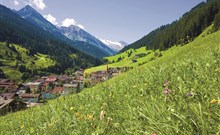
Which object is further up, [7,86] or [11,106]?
[11,106]

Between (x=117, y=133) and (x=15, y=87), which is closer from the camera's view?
(x=117, y=133)

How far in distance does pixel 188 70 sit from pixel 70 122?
280cm

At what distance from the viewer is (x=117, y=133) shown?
321 cm

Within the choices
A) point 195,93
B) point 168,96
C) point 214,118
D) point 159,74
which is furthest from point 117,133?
point 159,74

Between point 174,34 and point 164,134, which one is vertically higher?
point 174,34

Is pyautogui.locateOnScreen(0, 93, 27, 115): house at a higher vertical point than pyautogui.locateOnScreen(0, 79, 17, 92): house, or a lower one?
higher

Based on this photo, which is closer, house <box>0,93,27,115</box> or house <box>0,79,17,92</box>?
house <box>0,93,27,115</box>

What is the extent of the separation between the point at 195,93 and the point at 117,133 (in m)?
1.00

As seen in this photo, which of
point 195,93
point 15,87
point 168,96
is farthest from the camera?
point 15,87

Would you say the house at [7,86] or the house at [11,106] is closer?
the house at [11,106]

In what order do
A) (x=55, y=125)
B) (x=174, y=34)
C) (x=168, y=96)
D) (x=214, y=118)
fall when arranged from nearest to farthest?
(x=214, y=118)
(x=168, y=96)
(x=55, y=125)
(x=174, y=34)

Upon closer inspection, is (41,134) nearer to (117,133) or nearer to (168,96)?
(117,133)

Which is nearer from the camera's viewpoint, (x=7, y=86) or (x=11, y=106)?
(x=11, y=106)

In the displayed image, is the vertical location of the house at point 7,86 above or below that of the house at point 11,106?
below
